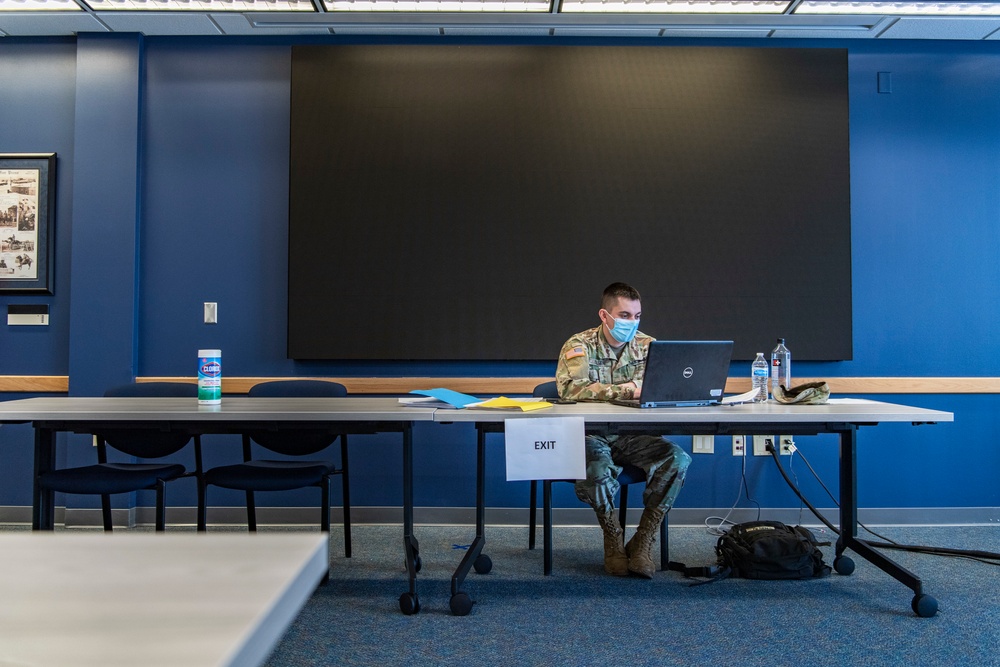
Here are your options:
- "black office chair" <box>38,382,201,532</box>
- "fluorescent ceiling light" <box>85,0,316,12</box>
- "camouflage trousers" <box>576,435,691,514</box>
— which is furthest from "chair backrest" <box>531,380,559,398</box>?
"fluorescent ceiling light" <box>85,0,316,12</box>

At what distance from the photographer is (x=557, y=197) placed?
3.96m

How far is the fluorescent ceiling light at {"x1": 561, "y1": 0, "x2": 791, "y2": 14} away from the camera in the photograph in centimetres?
362

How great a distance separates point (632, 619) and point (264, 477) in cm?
154

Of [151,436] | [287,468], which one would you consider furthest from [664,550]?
[151,436]

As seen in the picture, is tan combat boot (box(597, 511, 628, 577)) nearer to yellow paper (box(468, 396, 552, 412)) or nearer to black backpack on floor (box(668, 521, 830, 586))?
black backpack on floor (box(668, 521, 830, 586))

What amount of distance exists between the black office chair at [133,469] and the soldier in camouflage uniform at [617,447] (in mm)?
1737

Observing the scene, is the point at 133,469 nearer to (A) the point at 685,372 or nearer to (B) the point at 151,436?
(B) the point at 151,436

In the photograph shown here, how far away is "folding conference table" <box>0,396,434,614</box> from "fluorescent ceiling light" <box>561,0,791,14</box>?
2348 mm

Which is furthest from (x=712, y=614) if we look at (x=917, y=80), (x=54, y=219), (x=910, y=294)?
(x=54, y=219)

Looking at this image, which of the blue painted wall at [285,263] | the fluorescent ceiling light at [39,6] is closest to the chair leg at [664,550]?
the blue painted wall at [285,263]

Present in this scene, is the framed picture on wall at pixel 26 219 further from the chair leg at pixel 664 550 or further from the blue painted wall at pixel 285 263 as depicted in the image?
the chair leg at pixel 664 550

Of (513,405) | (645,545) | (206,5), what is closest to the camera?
(513,405)

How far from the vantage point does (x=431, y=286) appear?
3.92 meters

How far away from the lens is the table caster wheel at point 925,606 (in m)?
2.50
